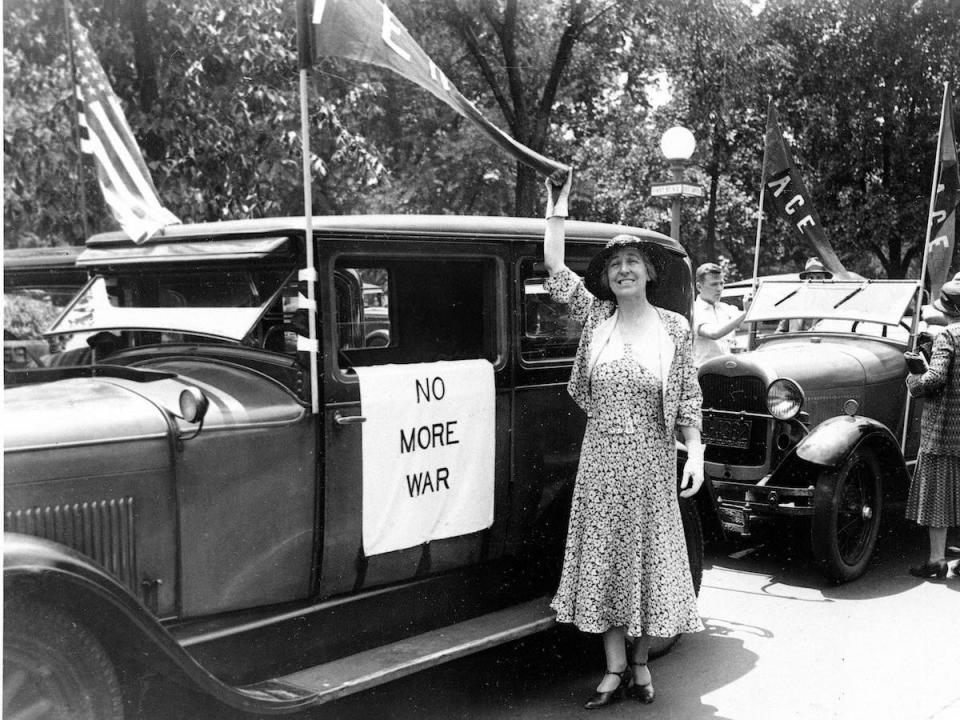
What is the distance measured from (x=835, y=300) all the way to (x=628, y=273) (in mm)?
3663

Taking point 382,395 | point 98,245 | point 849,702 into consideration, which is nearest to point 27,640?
point 382,395

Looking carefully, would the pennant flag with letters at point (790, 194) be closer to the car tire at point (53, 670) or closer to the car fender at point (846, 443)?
the car fender at point (846, 443)

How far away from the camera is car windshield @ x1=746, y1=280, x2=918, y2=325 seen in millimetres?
6555

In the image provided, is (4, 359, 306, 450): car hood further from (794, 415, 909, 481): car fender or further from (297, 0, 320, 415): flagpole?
(794, 415, 909, 481): car fender

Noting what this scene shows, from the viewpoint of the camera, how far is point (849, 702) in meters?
3.91

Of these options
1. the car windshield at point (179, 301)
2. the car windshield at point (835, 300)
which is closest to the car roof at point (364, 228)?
the car windshield at point (179, 301)

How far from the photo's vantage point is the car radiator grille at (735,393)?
19.5ft

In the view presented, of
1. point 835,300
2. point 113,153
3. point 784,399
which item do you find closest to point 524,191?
point 835,300

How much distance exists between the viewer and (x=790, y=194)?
723 cm

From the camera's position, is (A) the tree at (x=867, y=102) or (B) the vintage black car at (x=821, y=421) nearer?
(B) the vintage black car at (x=821, y=421)

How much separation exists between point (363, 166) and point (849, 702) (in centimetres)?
786

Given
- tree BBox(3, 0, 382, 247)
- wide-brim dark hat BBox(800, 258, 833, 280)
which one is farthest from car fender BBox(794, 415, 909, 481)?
tree BBox(3, 0, 382, 247)

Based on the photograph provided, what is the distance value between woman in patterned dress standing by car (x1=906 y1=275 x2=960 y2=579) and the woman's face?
109 inches

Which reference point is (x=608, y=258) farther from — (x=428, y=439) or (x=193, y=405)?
(x=193, y=405)
